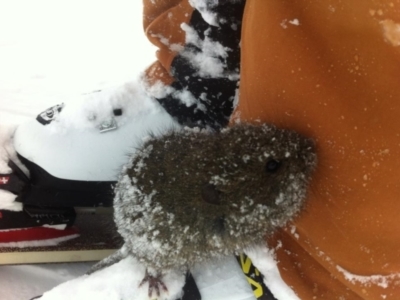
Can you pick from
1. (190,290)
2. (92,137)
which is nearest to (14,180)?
(92,137)

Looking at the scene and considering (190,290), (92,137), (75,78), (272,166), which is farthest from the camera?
(75,78)

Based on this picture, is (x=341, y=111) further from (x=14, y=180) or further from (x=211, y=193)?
(x=14, y=180)

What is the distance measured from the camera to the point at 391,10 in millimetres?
338

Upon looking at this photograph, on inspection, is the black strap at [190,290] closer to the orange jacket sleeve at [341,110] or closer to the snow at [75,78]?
the snow at [75,78]

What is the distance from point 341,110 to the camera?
1.23 ft

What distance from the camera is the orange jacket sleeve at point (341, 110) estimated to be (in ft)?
1.17

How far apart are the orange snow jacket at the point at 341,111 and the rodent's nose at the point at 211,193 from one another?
0.09 meters

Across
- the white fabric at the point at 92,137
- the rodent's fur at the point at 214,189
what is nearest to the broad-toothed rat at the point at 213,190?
the rodent's fur at the point at 214,189

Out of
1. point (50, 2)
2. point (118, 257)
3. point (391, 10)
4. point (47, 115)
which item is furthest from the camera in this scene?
point (50, 2)

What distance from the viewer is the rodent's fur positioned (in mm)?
364

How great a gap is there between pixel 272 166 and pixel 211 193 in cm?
5

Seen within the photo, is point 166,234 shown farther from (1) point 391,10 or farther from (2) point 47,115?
(2) point 47,115

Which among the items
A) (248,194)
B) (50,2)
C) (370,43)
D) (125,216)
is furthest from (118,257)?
(50,2)

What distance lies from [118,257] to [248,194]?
265 millimetres
